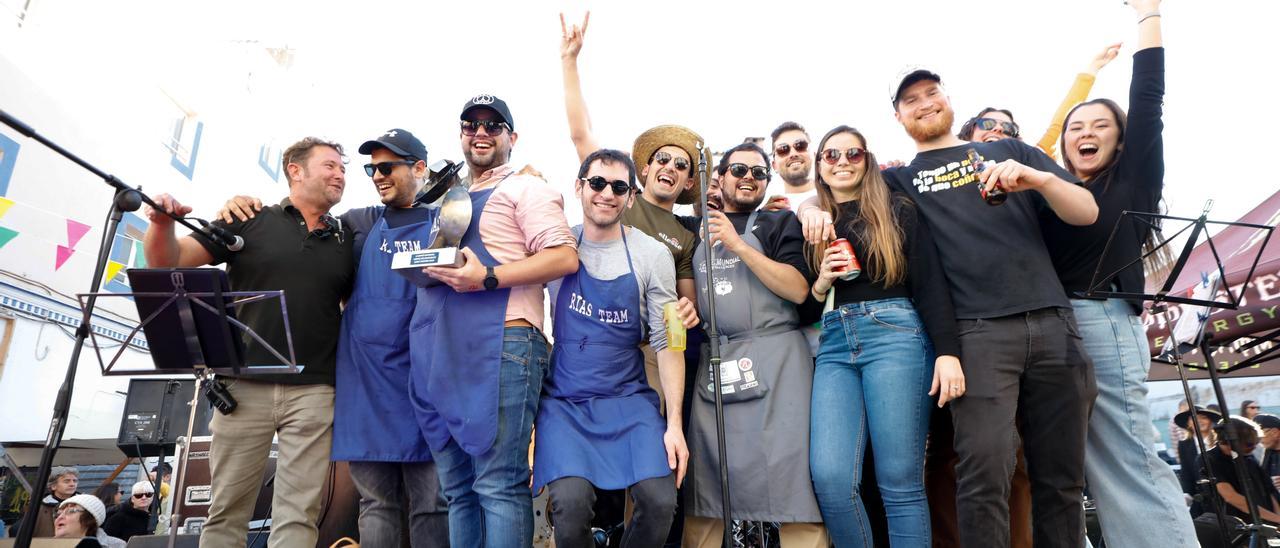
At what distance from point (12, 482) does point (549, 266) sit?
9.95 m

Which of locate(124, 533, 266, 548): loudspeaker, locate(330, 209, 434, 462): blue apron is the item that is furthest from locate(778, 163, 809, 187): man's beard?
locate(124, 533, 266, 548): loudspeaker

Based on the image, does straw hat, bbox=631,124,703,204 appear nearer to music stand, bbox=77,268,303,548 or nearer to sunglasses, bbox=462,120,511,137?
sunglasses, bbox=462,120,511,137

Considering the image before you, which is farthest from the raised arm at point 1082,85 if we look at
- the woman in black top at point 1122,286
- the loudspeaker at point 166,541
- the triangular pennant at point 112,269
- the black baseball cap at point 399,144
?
the triangular pennant at point 112,269

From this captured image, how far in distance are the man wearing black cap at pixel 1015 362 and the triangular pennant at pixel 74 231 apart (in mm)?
10743

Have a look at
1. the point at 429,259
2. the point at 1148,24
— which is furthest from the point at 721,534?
the point at 1148,24

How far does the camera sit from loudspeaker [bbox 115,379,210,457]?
24.0ft

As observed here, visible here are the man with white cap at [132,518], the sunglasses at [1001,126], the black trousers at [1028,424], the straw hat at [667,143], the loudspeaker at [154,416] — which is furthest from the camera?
the loudspeaker at [154,416]

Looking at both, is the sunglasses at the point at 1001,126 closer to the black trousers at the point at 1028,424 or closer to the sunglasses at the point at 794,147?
the sunglasses at the point at 794,147

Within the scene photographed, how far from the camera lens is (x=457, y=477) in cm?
266

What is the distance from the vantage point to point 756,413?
2.74 meters

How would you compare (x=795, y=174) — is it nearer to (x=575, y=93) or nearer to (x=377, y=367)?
(x=575, y=93)

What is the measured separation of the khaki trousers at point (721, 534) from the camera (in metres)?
2.60

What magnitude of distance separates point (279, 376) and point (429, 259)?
44.4 inches

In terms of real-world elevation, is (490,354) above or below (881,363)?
above
